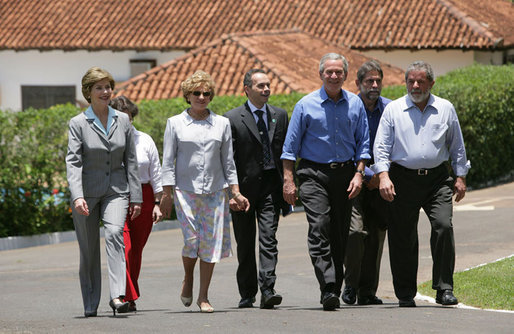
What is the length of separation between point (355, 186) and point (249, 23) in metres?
27.2

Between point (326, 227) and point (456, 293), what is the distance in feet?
5.67

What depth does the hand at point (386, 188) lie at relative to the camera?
8867mm

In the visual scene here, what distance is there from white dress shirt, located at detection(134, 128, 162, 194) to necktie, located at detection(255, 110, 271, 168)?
3.15 feet

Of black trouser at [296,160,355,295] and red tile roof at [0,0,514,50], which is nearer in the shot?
black trouser at [296,160,355,295]

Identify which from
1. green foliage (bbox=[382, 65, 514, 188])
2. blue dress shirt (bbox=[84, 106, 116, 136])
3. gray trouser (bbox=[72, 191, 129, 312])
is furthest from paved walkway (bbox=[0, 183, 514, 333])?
green foliage (bbox=[382, 65, 514, 188])

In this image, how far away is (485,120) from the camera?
73.8ft

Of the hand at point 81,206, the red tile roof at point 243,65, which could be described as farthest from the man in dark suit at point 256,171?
the red tile roof at point 243,65

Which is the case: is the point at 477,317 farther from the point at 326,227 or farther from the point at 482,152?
the point at 482,152

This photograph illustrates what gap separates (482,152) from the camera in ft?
73.8

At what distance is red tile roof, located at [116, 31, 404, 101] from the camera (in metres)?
27.0

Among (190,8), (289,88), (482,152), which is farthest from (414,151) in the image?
(190,8)

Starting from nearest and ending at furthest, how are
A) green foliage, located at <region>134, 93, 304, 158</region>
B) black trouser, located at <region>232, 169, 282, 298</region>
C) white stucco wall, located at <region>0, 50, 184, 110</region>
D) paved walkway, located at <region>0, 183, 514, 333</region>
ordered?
paved walkway, located at <region>0, 183, 514, 333</region> < black trouser, located at <region>232, 169, 282, 298</region> < green foliage, located at <region>134, 93, 304, 158</region> < white stucco wall, located at <region>0, 50, 184, 110</region>

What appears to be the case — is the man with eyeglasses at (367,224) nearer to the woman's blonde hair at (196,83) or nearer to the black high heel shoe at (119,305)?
the woman's blonde hair at (196,83)

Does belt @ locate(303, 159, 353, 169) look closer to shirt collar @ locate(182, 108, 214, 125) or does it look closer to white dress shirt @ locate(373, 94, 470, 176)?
white dress shirt @ locate(373, 94, 470, 176)
